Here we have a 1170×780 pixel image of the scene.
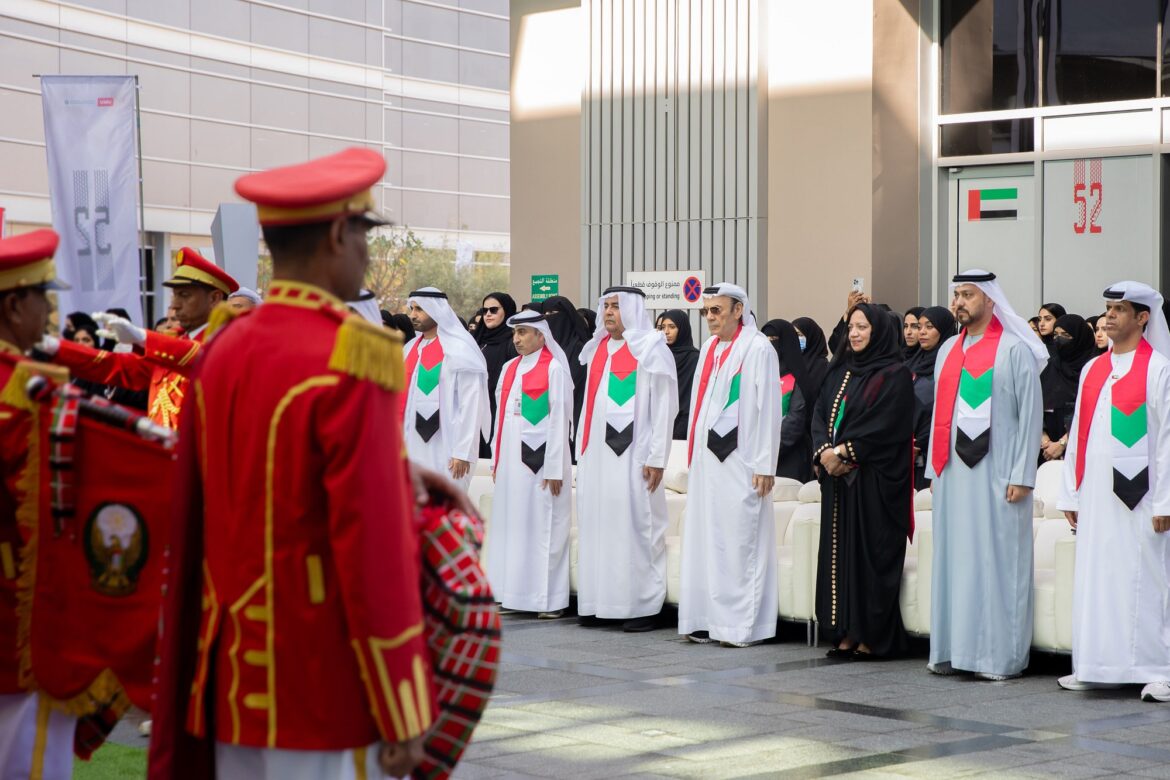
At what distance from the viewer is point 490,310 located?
13.3m

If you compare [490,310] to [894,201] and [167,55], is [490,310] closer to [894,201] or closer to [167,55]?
[894,201]

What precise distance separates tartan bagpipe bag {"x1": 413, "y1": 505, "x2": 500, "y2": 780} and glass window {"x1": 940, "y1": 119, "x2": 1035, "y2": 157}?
12612 mm

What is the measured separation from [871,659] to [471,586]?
5.70m

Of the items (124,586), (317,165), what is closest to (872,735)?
(124,586)

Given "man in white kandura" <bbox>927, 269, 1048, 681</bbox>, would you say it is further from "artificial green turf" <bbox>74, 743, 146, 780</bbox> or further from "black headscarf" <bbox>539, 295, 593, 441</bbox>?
"black headscarf" <bbox>539, 295, 593, 441</bbox>

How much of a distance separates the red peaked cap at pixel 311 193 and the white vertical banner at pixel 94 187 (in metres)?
8.58

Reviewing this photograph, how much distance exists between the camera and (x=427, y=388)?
10.8 metres

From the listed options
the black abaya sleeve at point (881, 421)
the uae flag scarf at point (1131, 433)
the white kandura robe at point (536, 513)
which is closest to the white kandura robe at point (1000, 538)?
the uae flag scarf at point (1131, 433)

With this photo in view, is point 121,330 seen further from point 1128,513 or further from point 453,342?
point 453,342

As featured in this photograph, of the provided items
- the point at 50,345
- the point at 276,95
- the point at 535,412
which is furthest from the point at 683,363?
the point at 276,95

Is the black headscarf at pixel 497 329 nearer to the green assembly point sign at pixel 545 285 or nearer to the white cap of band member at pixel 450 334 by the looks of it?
the white cap of band member at pixel 450 334

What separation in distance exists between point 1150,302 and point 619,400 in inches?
135

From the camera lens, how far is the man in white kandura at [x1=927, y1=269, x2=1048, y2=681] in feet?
25.8

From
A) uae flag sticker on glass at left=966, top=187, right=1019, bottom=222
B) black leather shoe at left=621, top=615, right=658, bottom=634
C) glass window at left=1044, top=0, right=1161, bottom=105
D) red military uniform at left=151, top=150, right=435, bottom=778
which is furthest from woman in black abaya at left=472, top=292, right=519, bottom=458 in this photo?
red military uniform at left=151, top=150, right=435, bottom=778
